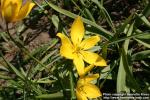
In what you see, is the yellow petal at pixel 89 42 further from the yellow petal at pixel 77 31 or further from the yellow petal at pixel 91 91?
the yellow petal at pixel 91 91

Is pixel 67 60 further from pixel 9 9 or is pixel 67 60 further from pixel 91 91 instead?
pixel 9 9

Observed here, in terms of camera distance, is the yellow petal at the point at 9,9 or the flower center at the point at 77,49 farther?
the flower center at the point at 77,49

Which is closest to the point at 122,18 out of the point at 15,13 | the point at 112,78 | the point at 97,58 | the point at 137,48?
the point at 137,48

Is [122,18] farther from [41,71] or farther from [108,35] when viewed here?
[41,71]

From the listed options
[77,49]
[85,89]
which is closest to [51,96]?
[85,89]

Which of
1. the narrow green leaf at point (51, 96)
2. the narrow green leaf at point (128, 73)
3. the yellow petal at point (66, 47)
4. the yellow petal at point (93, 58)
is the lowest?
the narrow green leaf at point (51, 96)

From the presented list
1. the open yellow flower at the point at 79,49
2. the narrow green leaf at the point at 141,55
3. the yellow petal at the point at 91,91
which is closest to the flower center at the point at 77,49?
the open yellow flower at the point at 79,49
